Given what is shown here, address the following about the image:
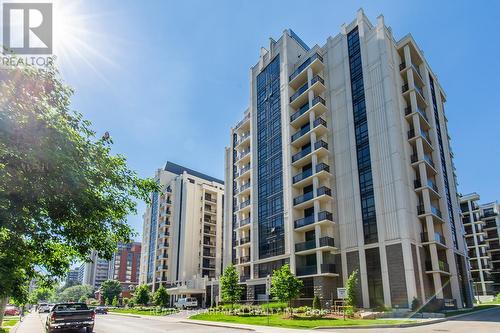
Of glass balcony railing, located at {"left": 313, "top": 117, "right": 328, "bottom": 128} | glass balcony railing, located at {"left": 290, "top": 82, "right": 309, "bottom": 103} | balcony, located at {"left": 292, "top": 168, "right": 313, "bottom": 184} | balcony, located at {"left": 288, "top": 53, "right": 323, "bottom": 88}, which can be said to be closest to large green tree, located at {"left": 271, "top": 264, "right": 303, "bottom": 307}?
balcony, located at {"left": 292, "top": 168, "right": 313, "bottom": 184}

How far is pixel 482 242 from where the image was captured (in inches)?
3565

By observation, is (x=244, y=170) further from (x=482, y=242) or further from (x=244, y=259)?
(x=482, y=242)

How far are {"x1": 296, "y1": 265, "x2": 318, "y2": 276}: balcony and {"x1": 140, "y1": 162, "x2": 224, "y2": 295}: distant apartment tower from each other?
4126 centimetres

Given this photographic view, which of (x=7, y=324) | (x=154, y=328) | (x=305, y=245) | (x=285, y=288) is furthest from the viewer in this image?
(x=305, y=245)

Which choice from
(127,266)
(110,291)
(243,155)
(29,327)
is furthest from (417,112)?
(127,266)

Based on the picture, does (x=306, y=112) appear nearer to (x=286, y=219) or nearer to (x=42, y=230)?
(x=286, y=219)

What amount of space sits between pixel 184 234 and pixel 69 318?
6276cm

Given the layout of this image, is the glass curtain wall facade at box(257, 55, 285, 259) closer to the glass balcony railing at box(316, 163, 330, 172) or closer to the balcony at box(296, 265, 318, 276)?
the balcony at box(296, 265, 318, 276)

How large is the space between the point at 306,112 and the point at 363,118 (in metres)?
7.39

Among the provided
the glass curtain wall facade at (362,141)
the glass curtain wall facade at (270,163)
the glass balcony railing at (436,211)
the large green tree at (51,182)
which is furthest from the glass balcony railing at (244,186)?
the large green tree at (51,182)

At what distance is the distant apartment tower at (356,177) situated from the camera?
1407 inches

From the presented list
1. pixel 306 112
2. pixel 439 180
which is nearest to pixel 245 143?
pixel 306 112

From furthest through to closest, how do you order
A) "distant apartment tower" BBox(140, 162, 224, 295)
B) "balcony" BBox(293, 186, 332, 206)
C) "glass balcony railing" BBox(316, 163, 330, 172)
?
"distant apartment tower" BBox(140, 162, 224, 295), "glass balcony railing" BBox(316, 163, 330, 172), "balcony" BBox(293, 186, 332, 206)

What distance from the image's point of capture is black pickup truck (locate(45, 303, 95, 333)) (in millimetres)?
17938
